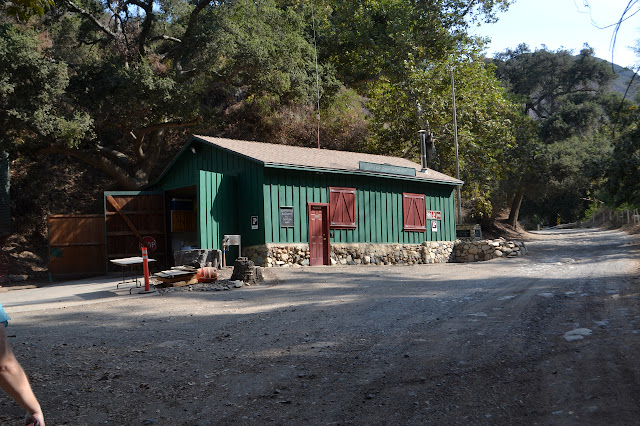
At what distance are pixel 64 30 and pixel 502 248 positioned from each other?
21.6m

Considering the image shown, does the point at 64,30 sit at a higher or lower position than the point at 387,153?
higher

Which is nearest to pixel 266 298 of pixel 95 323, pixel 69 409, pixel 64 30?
pixel 95 323

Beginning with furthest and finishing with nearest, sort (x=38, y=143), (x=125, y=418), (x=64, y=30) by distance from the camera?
1. (x=64, y=30)
2. (x=38, y=143)
3. (x=125, y=418)

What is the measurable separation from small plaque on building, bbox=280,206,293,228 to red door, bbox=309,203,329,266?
849mm

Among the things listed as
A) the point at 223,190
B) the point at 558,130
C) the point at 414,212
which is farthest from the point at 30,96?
the point at 558,130

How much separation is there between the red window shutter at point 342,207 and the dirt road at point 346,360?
26.9ft

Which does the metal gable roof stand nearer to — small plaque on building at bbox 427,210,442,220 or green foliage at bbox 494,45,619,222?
small plaque on building at bbox 427,210,442,220

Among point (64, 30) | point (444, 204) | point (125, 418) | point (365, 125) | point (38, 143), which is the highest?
point (64, 30)

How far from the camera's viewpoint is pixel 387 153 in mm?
29953

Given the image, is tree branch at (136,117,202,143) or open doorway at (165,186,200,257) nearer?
open doorway at (165,186,200,257)

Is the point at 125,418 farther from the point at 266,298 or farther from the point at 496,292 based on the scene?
the point at 496,292

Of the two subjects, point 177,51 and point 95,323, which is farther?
point 177,51

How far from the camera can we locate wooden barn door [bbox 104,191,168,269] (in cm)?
1662

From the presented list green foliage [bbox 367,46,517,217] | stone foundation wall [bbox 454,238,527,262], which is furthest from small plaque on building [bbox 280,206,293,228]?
green foliage [bbox 367,46,517,217]
